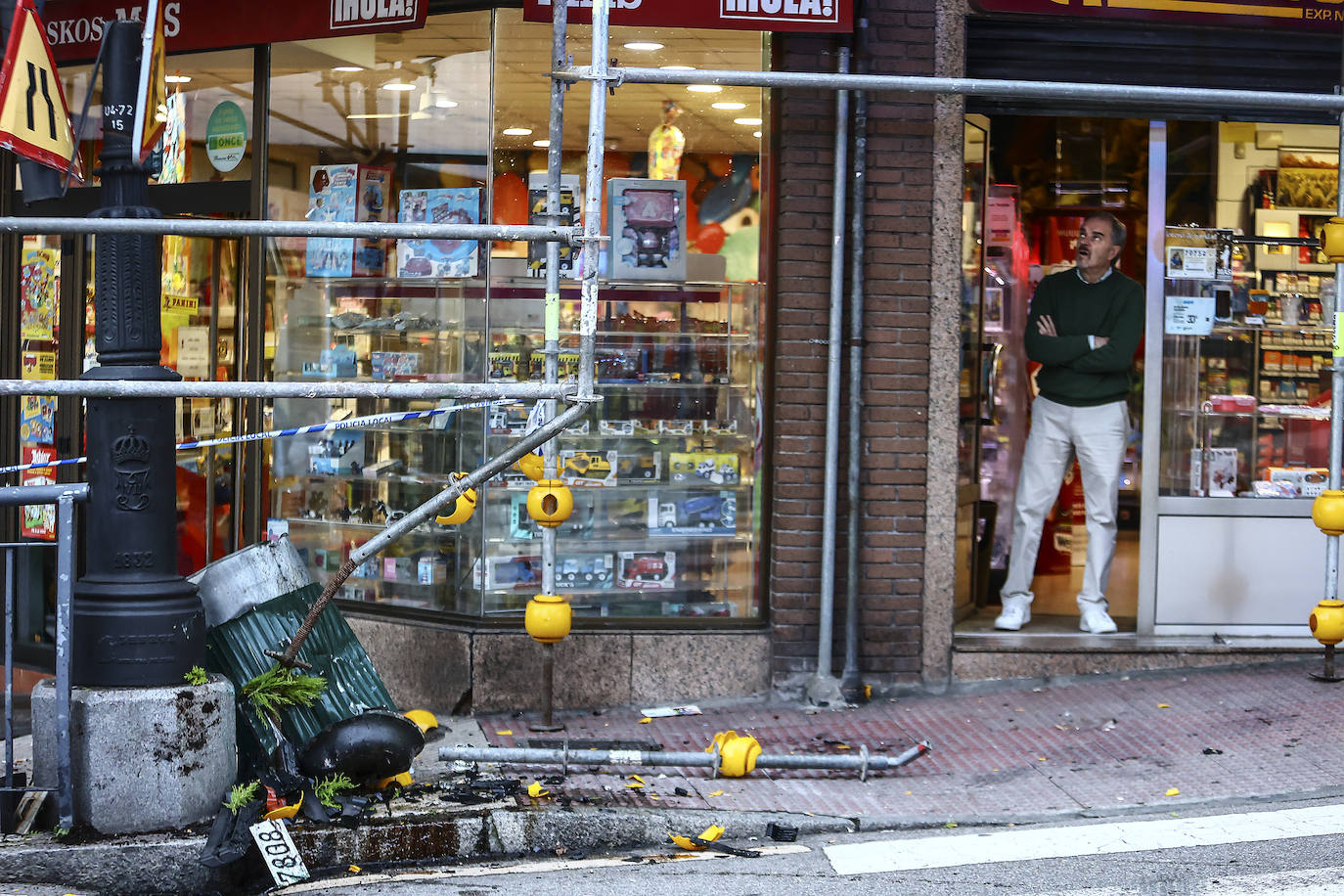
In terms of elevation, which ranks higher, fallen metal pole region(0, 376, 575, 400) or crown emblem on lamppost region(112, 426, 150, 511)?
fallen metal pole region(0, 376, 575, 400)

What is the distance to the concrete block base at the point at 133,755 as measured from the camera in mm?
5098

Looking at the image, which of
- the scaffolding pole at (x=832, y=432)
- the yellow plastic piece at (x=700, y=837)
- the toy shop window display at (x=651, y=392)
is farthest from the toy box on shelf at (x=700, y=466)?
the yellow plastic piece at (x=700, y=837)

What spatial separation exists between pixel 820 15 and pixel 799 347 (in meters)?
1.65

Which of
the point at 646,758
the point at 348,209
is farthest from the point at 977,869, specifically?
the point at 348,209

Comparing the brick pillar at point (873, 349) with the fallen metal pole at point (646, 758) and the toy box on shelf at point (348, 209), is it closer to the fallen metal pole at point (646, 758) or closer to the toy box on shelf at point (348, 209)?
the fallen metal pole at point (646, 758)

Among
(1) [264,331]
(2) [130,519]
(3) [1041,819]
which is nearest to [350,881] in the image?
(2) [130,519]

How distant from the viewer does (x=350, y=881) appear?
509cm

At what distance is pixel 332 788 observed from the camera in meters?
5.46

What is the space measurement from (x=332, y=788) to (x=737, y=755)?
1.71 metres

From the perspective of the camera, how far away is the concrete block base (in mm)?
5098

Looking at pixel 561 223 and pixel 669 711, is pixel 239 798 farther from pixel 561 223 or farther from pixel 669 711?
pixel 669 711

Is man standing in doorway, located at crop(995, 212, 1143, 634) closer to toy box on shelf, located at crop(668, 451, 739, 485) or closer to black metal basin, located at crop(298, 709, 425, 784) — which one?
toy box on shelf, located at crop(668, 451, 739, 485)

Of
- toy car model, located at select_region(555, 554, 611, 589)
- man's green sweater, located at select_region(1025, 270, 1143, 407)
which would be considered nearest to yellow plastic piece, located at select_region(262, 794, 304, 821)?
toy car model, located at select_region(555, 554, 611, 589)

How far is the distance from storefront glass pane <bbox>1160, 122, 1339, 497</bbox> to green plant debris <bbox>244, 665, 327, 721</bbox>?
497cm
